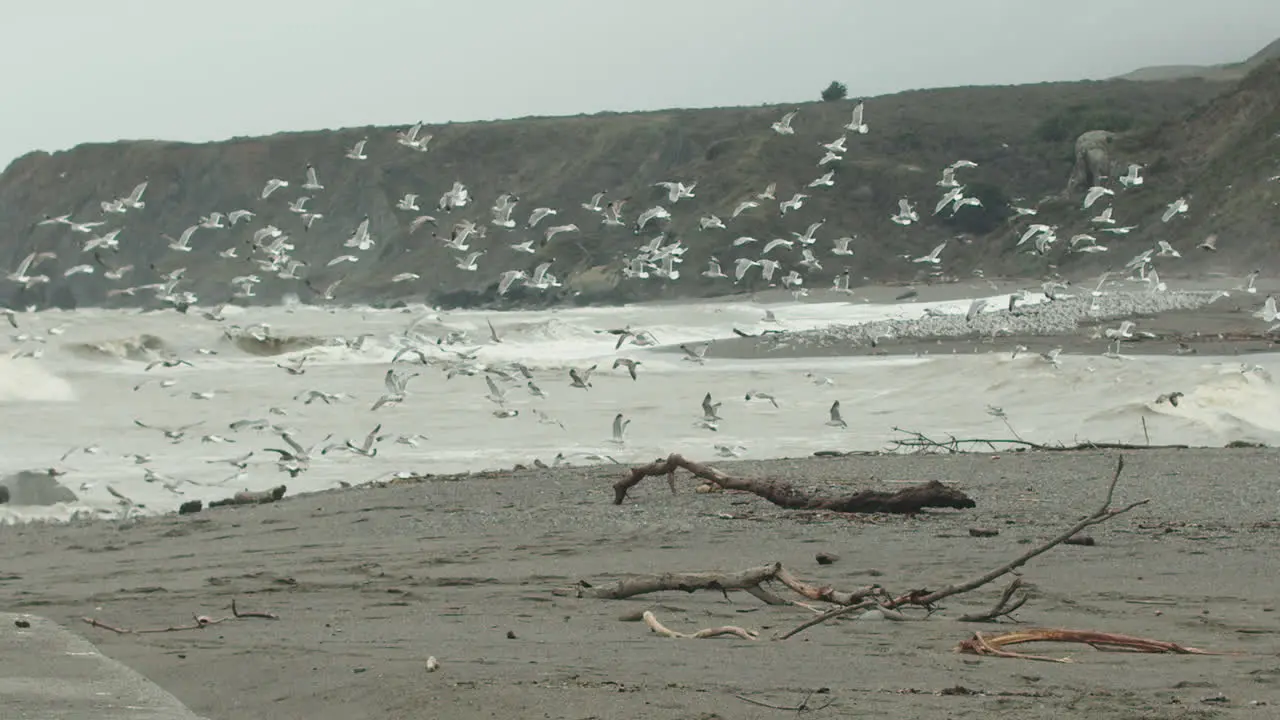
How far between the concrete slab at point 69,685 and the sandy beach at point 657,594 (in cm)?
13

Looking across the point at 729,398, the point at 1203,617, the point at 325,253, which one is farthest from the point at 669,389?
the point at 325,253

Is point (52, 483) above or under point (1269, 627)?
under

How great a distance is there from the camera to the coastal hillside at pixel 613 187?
73875 millimetres

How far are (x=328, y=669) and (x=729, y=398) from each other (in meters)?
18.3

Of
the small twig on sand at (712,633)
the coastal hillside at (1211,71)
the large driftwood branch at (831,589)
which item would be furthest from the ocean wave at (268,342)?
the coastal hillside at (1211,71)

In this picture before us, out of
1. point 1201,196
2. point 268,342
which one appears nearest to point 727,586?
point 268,342

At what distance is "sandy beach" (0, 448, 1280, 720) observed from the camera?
557cm

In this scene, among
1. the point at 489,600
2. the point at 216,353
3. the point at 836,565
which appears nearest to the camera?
the point at 489,600

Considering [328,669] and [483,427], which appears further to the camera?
[483,427]

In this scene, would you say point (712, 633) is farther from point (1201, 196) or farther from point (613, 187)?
point (613, 187)

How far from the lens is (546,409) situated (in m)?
23.9

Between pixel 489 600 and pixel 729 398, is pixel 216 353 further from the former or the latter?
pixel 489 600

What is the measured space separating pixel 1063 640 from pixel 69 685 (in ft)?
11.4

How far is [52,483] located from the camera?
50.4ft
